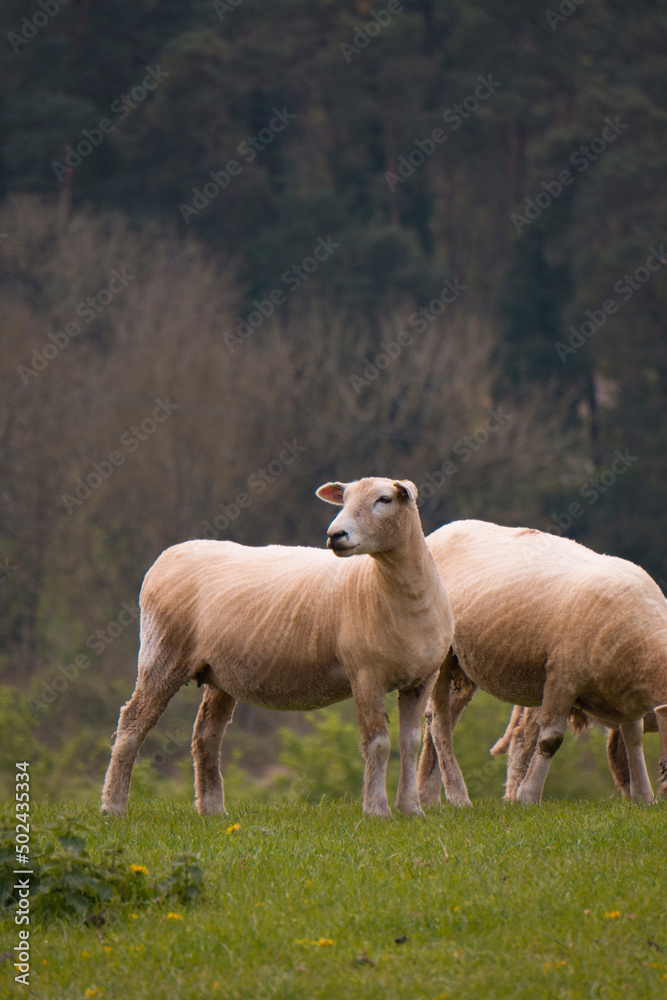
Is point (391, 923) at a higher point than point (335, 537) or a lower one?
lower

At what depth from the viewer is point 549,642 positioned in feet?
26.7

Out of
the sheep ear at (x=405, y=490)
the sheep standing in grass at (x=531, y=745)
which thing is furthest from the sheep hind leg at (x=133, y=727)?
the sheep standing in grass at (x=531, y=745)

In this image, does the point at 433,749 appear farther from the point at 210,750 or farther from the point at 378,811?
the point at 378,811

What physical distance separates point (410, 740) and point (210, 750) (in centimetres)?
180

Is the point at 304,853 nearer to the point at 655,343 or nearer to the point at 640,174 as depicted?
the point at 655,343

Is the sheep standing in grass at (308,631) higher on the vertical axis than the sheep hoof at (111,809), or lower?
higher

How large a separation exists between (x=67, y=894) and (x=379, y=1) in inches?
1734

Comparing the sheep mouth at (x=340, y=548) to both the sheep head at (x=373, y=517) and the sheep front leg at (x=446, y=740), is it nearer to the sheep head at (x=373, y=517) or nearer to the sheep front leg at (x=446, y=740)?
the sheep head at (x=373, y=517)

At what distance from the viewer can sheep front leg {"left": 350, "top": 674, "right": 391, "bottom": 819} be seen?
7.30m

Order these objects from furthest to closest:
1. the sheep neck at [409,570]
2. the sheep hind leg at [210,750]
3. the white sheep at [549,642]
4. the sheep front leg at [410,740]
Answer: the sheep hind leg at [210,750] → the white sheep at [549,642] → the sheep front leg at [410,740] → the sheep neck at [409,570]

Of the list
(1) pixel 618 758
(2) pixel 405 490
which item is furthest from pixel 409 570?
(1) pixel 618 758

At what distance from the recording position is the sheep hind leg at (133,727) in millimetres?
8227

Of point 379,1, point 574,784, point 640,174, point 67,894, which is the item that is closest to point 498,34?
point 379,1

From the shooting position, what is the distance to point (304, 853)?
620 centimetres
